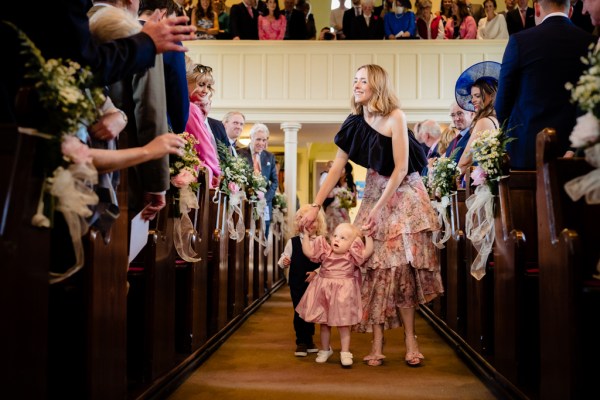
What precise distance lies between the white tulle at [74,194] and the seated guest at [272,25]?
11685 mm

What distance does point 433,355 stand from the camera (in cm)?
462

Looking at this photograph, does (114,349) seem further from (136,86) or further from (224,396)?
(136,86)

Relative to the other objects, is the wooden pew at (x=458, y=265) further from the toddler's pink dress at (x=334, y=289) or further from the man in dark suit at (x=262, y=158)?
the man in dark suit at (x=262, y=158)

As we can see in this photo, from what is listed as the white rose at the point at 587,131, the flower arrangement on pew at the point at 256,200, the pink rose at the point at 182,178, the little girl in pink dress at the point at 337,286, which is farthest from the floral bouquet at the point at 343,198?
the white rose at the point at 587,131

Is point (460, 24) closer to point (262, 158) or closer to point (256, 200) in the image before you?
point (262, 158)

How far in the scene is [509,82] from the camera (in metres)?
3.90

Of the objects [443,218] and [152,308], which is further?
[443,218]

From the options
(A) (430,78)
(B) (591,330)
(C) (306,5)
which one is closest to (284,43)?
(C) (306,5)

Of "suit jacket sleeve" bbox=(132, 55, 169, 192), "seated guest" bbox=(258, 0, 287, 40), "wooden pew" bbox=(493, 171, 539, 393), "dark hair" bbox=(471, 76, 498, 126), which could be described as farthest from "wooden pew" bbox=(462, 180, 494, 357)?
"seated guest" bbox=(258, 0, 287, 40)

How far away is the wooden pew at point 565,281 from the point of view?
2.43 m

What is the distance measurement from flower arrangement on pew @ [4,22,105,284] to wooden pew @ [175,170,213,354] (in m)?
1.96

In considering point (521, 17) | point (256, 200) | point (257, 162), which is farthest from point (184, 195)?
point (521, 17)

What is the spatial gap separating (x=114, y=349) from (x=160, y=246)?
2.80 ft

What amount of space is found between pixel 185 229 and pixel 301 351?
1.24 m
